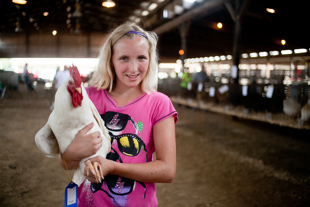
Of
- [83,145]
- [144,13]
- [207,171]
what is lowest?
[207,171]

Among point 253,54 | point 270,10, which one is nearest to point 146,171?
point 270,10

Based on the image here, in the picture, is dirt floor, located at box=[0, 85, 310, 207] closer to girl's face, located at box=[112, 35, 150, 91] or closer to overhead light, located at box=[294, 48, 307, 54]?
girl's face, located at box=[112, 35, 150, 91]

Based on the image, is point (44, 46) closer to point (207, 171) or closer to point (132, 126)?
point (132, 126)

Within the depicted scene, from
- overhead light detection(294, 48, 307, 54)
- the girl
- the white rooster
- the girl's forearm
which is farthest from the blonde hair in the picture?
overhead light detection(294, 48, 307, 54)

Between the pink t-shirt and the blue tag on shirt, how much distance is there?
102 mm

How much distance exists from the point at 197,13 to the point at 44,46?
34.9 ft

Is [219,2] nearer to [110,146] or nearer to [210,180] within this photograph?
[210,180]

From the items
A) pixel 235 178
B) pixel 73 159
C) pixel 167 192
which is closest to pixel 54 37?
pixel 73 159

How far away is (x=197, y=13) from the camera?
11.2 metres

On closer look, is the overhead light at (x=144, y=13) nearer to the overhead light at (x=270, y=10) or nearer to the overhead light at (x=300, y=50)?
the overhead light at (x=270, y=10)

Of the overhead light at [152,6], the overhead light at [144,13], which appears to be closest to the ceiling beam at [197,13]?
the overhead light at [152,6]

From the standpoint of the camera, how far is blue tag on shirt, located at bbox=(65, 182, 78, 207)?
1029 millimetres

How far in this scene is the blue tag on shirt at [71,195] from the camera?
1.03 meters

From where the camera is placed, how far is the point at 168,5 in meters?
15.0
